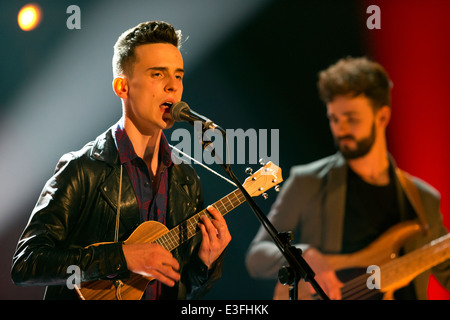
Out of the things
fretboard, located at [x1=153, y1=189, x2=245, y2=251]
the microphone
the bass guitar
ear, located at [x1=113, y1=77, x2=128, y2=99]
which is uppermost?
ear, located at [x1=113, y1=77, x2=128, y2=99]

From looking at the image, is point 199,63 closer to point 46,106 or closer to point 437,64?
point 46,106

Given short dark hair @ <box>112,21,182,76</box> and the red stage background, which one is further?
the red stage background

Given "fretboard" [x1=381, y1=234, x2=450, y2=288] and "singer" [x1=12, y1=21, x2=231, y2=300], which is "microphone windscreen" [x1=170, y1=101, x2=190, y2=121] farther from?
"fretboard" [x1=381, y1=234, x2=450, y2=288]

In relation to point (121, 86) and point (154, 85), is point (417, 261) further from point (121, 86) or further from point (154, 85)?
point (121, 86)

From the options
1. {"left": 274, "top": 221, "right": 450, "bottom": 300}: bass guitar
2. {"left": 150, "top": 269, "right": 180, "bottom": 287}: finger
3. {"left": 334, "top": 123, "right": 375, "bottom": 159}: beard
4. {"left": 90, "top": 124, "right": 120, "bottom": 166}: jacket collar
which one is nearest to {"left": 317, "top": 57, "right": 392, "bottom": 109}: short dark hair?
{"left": 334, "top": 123, "right": 375, "bottom": 159}: beard

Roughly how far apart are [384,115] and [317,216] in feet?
2.43

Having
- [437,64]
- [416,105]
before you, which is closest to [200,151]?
[416,105]

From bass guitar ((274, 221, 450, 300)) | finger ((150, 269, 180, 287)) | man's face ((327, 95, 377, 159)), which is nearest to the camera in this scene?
finger ((150, 269, 180, 287))

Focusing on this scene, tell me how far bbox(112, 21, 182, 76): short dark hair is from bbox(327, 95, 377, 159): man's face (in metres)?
1.14

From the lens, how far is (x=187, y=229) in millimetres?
2320

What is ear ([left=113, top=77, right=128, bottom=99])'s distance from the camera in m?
2.32

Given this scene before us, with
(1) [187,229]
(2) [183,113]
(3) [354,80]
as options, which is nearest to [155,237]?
(1) [187,229]

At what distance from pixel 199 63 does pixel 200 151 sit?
54 centimetres

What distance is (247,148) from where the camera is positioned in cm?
293
